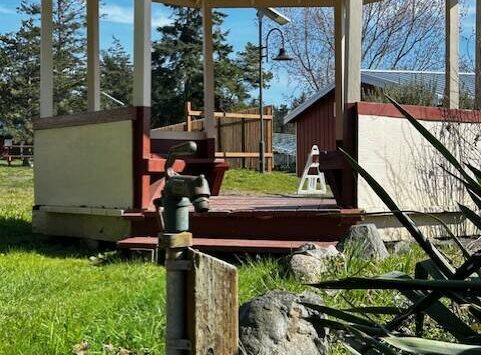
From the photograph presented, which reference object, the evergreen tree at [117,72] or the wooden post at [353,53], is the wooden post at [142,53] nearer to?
the wooden post at [353,53]

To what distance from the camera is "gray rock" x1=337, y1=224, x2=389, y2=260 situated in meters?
4.54

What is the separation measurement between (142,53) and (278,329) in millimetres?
3915

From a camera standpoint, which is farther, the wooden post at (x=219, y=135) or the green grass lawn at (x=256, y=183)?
the wooden post at (x=219, y=135)

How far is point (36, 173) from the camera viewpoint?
7629mm

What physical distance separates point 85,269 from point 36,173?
252cm

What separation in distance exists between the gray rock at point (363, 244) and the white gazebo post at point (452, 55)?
2181 mm

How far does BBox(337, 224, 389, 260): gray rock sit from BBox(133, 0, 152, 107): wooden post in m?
2.21

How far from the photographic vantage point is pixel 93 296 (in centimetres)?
408

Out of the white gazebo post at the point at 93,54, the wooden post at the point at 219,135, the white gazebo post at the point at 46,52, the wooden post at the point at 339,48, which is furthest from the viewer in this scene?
the wooden post at the point at 219,135

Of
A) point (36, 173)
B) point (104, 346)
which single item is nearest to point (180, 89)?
point (36, 173)

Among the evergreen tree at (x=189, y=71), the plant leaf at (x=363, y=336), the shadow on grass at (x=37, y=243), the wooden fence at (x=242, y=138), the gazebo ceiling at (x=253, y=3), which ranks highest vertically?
the evergreen tree at (x=189, y=71)

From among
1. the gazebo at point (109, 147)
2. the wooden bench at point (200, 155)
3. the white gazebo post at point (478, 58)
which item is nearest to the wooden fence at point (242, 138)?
the wooden bench at point (200, 155)

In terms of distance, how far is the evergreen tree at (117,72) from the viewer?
38719 millimetres

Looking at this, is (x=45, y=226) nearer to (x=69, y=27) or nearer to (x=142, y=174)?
(x=142, y=174)
